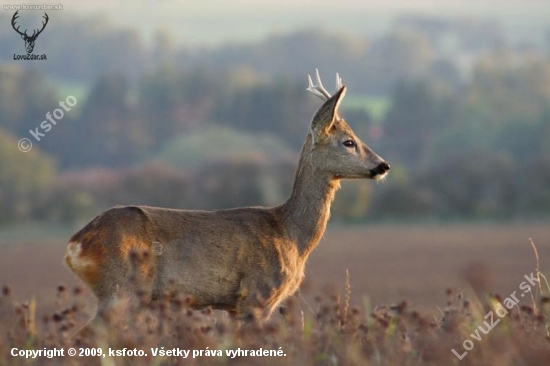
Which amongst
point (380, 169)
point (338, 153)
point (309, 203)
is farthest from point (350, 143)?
point (309, 203)

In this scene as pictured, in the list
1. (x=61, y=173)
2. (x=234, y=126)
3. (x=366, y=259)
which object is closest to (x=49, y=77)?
(x=234, y=126)

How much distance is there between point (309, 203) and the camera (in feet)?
39.3

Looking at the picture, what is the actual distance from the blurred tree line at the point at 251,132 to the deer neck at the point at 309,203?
38185mm

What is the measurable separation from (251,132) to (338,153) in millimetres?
64639

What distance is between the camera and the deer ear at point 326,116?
11.8 metres

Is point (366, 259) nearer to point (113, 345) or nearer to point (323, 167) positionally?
point (323, 167)

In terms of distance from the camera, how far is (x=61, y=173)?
216 feet

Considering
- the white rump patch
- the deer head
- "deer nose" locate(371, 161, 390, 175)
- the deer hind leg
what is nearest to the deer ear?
the deer head

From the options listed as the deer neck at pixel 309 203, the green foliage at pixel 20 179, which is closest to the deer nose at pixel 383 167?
the deer neck at pixel 309 203

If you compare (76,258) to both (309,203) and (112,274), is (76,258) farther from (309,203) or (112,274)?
(309,203)

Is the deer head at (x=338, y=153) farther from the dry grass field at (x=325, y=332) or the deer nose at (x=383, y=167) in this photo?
the dry grass field at (x=325, y=332)

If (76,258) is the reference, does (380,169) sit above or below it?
above

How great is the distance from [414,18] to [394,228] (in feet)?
318

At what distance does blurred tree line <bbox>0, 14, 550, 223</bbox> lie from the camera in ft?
176
